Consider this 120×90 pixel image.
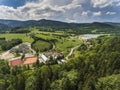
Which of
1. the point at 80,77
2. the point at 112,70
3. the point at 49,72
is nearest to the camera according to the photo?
the point at 112,70

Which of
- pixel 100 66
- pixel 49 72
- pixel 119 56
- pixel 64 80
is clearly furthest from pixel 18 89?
pixel 119 56

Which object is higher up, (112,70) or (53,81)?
(112,70)

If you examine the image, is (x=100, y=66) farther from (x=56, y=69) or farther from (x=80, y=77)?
(x=56, y=69)

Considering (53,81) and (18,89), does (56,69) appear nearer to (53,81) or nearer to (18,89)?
(53,81)

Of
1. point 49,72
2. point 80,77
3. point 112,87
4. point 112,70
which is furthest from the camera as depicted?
point 49,72

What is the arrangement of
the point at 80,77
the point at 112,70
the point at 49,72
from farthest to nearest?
1. the point at 49,72
2. the point at 80,77
3. the point at 112,70

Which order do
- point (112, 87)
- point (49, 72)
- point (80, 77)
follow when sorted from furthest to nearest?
point (49, 72) < point (80, 77) < point (112, 87)

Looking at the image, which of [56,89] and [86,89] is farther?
[56,89]

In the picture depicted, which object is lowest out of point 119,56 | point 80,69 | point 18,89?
point 18,89

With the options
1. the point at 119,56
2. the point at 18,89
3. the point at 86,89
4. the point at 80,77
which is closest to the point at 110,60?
the point at 119,56
